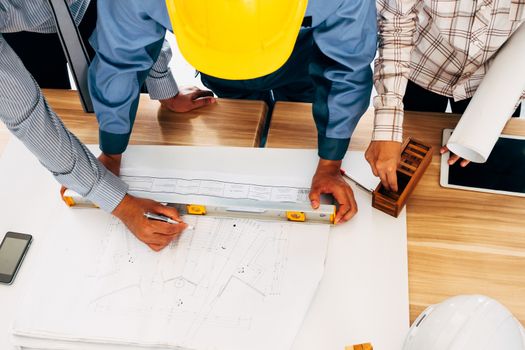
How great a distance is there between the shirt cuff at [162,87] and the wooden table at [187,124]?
50 millimetres

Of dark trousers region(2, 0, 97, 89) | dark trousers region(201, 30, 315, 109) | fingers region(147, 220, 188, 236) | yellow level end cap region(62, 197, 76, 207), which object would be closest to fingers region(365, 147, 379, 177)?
dark trousers region(201, 30, 315, 109)

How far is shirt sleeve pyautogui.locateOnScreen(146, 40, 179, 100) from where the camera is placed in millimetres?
1414

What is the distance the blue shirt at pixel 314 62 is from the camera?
3.70 feet

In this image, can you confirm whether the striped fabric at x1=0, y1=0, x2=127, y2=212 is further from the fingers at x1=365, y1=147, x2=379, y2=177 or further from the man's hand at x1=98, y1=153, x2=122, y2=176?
the fingers at x1=365, y1=147, x2=379, y2=177

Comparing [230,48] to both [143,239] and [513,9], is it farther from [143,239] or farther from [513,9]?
[513,9]

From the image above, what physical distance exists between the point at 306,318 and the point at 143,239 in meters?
0.37

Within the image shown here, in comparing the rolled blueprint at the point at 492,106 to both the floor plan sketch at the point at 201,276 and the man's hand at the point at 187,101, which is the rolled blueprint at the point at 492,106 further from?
the man's hand at the point at 187,101

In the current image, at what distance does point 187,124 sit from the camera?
4.75 ft

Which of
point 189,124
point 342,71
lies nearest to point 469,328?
point 342,71

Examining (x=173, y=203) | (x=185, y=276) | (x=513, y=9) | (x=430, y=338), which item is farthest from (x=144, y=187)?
(x=513, y=9)

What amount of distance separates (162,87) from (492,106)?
762mm

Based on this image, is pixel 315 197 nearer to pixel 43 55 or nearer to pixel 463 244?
pixel 463 244

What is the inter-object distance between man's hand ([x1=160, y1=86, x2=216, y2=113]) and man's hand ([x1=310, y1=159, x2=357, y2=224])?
0.38m

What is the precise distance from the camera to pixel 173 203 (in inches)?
49.4
